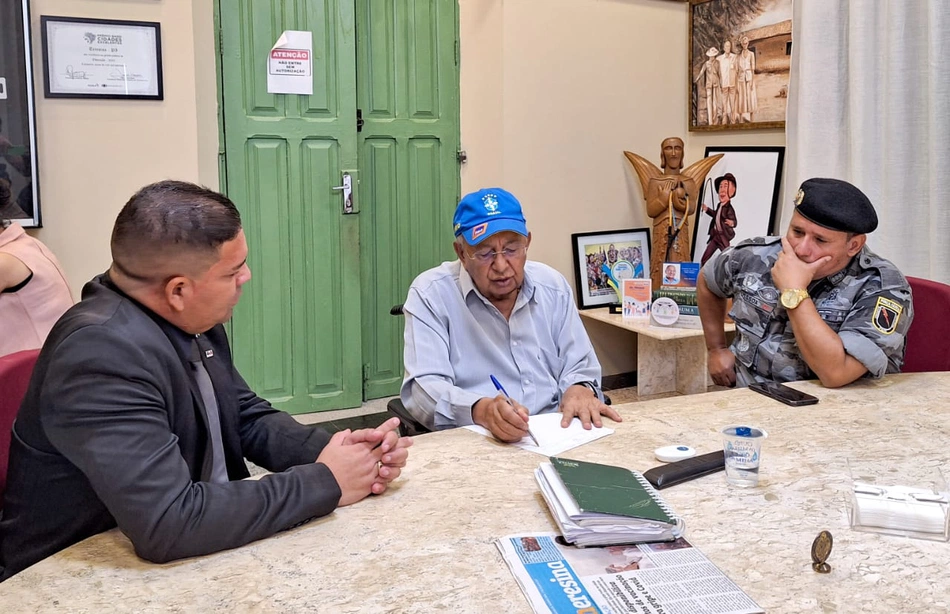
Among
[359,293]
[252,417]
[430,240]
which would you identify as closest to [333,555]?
[252,417]

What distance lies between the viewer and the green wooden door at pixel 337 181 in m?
3.79

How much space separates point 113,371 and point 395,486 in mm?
512

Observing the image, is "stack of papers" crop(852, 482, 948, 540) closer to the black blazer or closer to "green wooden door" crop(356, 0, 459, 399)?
the black blazer

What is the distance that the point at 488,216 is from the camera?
2064mm

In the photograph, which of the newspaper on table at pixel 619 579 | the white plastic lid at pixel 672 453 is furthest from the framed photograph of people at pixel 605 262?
the newspaper on table at pixel 619 579

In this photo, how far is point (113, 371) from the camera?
3.80 ft

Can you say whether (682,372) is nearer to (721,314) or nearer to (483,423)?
(721,314)

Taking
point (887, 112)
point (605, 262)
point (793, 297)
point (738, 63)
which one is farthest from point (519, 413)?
point (738, 63)

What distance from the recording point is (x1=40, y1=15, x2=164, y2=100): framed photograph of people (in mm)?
3070

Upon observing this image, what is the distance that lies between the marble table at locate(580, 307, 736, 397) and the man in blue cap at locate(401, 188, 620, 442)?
164 cm

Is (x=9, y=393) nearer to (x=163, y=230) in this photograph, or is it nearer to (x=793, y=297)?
(x=163, y=230)

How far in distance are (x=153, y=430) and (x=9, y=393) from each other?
42 cm

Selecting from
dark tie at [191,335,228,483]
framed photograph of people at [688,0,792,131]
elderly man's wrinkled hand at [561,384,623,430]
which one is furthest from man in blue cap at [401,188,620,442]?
framed photograph of people at [688,0,792,131]

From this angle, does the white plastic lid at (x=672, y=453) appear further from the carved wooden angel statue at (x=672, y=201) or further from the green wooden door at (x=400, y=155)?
the green wooden door at (x=400, y=155)
